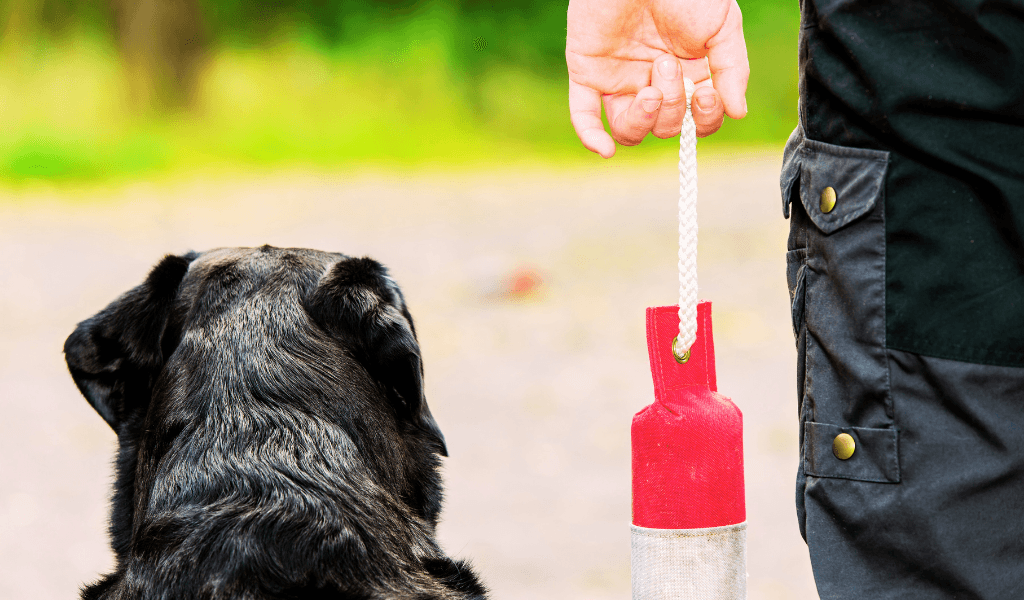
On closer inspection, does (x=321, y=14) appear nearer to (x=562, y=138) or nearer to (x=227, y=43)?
(x=227, y=43)

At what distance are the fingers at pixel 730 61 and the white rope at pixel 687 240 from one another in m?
0.08

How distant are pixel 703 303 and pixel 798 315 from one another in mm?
191

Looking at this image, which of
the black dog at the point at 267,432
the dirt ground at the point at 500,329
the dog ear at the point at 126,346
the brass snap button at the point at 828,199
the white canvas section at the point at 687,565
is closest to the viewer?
the brass snap button at the point at 828,199

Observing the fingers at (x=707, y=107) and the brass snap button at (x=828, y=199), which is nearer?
the brass snap button at (x=828, y=199)

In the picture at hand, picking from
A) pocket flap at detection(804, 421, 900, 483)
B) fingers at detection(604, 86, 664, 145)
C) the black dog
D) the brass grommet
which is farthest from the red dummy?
the black dog

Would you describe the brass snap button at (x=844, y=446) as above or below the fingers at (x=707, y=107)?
below

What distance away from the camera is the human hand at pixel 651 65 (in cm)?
195

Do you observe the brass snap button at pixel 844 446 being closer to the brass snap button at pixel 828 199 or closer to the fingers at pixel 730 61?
the brass snap button at pixel 828 199

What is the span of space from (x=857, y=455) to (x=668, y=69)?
0.88 meters

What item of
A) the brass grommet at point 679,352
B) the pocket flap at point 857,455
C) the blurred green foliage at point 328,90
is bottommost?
the pocket flap at point 857,455

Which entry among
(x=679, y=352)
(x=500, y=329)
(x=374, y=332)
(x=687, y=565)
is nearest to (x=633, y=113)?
(x=679, y=352)

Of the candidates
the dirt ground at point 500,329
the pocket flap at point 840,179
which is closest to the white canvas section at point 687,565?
the pocket flap at point 840,179

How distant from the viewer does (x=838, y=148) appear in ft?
5.16

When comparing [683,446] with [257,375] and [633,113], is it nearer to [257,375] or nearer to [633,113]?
[633,113]
